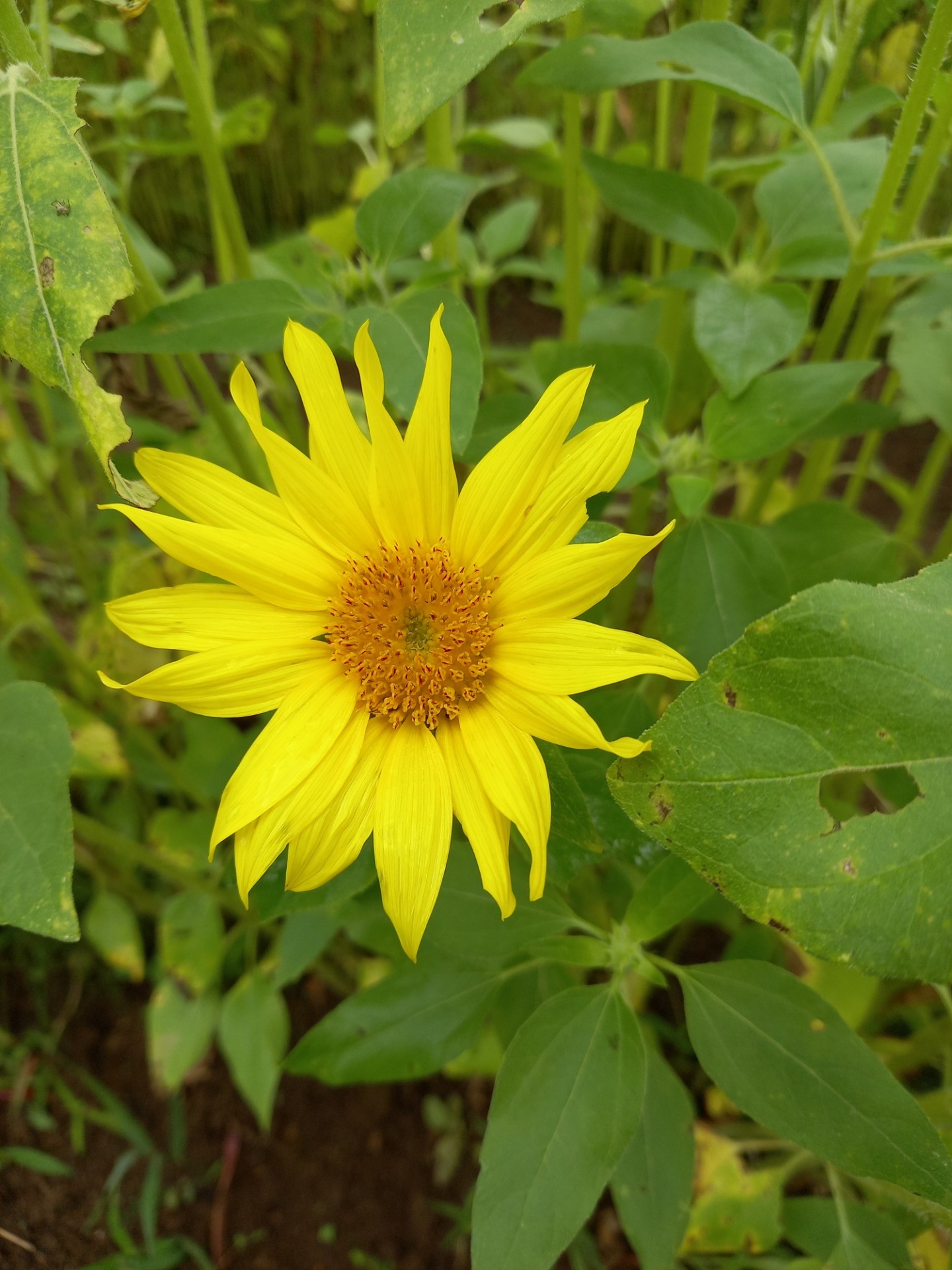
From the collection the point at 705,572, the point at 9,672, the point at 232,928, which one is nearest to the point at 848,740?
the point at 705,572

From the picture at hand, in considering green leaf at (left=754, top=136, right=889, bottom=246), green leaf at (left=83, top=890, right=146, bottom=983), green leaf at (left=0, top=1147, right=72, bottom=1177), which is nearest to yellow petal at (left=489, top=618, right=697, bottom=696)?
green leaf at (left=754, top=136, right=889, bottom=246)

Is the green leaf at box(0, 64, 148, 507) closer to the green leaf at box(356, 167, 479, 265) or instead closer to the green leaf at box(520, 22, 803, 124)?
the green leaf at box(356, 167, 479, 265)

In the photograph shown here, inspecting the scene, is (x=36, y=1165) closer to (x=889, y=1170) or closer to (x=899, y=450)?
(x=889, y=1170)

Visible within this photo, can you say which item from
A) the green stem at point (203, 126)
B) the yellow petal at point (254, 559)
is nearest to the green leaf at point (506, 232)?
the green stem at point (203, 126)

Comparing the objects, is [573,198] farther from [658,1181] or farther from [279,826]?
[658,1181]

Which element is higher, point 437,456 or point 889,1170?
point 437,456
